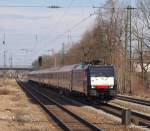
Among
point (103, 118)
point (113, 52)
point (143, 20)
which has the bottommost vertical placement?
point (103, 118)

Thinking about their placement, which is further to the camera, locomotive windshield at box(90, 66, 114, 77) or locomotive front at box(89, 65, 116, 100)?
locomotive windshield at box(90, 66, 114, 77)

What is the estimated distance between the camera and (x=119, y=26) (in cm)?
7300

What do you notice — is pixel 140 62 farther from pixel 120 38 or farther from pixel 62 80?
pixel 62 80

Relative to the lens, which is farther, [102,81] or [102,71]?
[102,71]

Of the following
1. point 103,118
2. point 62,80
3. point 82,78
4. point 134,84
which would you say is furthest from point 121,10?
point 103,118

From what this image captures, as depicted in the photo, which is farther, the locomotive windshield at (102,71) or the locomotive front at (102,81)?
the locomotive windshield at (102,71)

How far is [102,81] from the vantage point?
110 feet

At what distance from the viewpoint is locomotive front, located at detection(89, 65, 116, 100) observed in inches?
1309

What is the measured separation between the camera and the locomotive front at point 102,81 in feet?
109

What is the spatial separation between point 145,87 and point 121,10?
53.1 ft

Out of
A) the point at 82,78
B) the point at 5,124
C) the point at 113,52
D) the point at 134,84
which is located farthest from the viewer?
the point at 113,52

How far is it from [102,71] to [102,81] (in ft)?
2.34

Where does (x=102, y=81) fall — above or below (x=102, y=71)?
below

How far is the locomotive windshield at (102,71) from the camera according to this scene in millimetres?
33656
